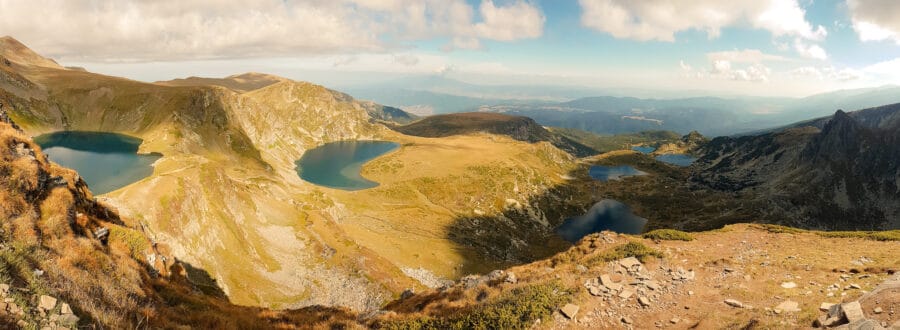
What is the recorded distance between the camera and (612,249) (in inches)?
1548

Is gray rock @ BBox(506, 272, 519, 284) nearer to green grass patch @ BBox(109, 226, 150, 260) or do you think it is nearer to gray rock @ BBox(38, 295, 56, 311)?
gray rock @ BBox(38, 295, 56, 311)

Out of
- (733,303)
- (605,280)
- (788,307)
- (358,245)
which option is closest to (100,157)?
(358,245)

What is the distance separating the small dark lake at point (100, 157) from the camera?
395ft

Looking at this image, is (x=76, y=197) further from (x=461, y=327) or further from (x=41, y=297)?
(x=461, y=327)

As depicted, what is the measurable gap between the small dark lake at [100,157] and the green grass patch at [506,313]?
127 metres

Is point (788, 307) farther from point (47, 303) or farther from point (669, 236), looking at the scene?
point (47, 303)

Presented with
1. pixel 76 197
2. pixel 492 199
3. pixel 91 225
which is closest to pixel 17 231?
pixel 91 225

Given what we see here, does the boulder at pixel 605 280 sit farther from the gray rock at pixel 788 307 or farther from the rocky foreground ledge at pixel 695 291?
the gray rock at pixel 788 307

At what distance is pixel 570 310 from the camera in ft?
85.5

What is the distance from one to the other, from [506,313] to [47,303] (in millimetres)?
24682

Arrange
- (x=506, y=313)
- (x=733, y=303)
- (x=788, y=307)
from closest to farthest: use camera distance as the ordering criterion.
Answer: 1. (x=788, y=307)
2. (x=733, y=303)
3. (x=506, y=313)

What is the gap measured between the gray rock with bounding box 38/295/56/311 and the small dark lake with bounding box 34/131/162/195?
399ft

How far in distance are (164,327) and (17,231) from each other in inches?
443

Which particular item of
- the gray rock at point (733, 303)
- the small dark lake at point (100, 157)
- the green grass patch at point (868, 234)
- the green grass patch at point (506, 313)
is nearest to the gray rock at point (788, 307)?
the gray rock at point (733, 303)
